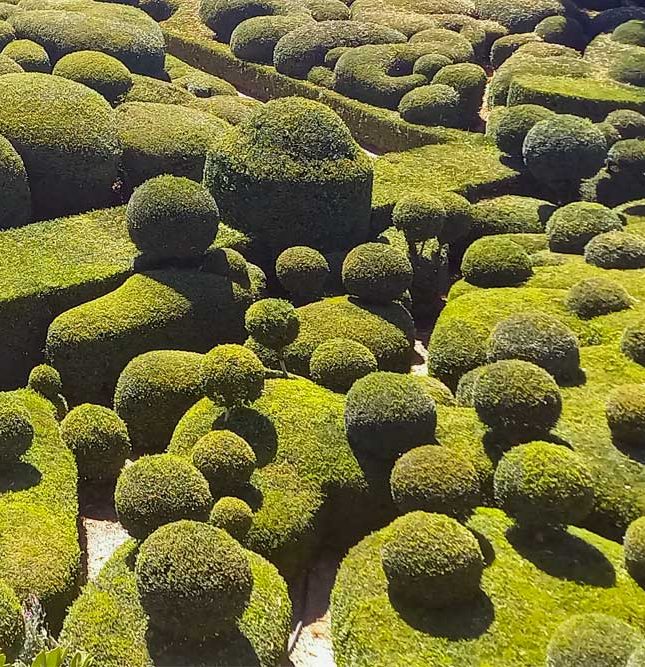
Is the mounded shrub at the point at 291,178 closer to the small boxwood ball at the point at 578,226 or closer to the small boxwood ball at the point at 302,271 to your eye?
the small boxwood ball at the point at 302,271

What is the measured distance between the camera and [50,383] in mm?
14320

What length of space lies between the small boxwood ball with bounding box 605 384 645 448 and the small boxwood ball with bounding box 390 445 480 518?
2.77 meters

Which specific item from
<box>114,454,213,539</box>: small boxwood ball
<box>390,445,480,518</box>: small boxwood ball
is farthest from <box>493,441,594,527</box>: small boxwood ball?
<box>114,454,213,539</box>: small boxwood ball

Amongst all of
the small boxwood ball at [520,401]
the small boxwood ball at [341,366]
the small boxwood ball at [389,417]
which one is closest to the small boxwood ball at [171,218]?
the small boxwood ball at [341,366]

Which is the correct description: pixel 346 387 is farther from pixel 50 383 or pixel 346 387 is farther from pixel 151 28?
pixel 151 28

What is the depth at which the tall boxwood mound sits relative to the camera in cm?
888

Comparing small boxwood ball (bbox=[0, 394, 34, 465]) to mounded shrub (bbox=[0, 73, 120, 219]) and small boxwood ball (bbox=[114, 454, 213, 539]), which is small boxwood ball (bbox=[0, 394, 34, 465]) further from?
mounded shrub (bbox=[0, 73, 120, 219])

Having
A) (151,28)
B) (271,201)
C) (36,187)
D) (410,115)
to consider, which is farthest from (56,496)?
(151,28)

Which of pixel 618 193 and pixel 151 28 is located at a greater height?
pixel 151 28

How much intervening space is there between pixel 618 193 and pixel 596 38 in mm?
16746

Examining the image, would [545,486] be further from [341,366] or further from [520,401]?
[341,366]

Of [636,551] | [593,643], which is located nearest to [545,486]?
[636,551]

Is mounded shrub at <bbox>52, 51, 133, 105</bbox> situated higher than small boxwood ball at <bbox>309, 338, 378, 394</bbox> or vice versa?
mounded shrub at <bbox>52, 51, 133, 105</bbox>

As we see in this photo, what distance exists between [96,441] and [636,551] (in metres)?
8.88
